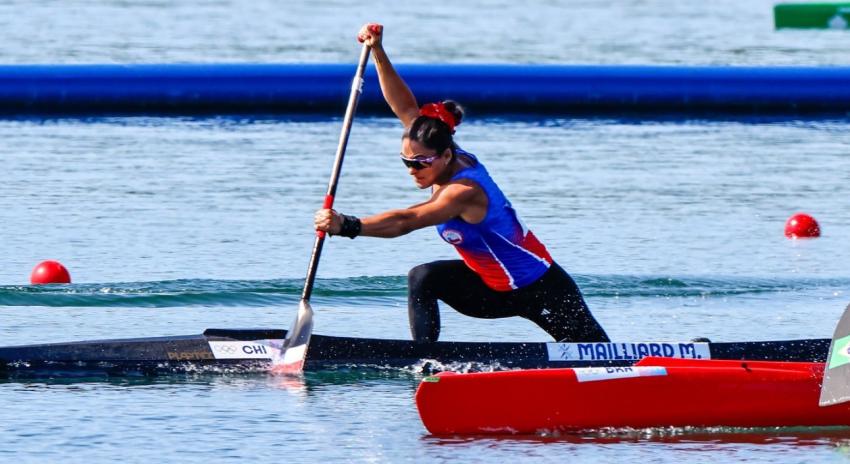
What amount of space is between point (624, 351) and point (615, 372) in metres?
0.79

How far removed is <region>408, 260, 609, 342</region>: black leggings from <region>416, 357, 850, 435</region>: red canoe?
85 centimetres

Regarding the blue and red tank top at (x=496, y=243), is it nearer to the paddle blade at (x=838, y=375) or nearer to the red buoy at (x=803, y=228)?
the paddle blade at (x=838, y=375)

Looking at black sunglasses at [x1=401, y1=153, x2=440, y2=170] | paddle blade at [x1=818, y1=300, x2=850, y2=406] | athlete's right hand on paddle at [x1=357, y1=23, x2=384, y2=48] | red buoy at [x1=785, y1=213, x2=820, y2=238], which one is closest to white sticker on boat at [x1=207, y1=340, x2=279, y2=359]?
black sunglasses at [x1=401, y1=153, x2=440, y2=170]

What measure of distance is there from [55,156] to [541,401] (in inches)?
384

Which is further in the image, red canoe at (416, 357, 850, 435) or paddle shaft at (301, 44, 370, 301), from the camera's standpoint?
paddle shaft at (301, 44, 370, 301)

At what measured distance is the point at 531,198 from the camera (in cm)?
1409

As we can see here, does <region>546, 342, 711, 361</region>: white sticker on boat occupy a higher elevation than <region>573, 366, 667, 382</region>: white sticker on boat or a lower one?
lower

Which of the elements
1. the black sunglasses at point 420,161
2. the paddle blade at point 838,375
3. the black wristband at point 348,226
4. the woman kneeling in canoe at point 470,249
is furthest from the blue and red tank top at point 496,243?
the paddle blade at point 838,375

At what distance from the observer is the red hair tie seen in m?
7.77

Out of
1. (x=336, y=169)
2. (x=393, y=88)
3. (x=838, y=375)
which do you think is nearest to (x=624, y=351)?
(x=838, y=375)

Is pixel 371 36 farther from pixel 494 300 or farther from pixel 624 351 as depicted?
pixel 624 351

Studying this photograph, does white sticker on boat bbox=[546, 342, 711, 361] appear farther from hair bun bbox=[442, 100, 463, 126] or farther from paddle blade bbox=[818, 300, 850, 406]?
Answer: hair bun bbox=[442, 100, 463, 126]

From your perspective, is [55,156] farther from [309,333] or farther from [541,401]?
[541,401]

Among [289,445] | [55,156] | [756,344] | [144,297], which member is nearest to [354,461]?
[289,445]
